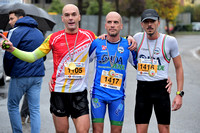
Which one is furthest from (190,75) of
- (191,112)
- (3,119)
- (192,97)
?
(3,119)

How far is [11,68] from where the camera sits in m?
5.58

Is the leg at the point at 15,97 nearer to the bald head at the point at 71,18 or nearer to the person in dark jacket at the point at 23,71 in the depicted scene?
the person in dark jacket at the point at 23,71

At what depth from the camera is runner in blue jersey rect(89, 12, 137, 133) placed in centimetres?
485

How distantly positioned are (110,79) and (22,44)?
1.48 m

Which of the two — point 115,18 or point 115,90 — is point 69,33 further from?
point 115,90

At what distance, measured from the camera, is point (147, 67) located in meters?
4.95

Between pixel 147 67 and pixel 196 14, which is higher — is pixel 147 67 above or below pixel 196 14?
below

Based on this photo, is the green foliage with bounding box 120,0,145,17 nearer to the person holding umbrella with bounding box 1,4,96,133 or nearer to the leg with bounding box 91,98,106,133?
the person holding umbrella with bounding box 1,4,96,133

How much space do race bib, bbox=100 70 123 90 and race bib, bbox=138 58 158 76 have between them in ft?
0.97

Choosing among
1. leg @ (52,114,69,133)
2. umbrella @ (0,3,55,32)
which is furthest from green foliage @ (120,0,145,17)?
leg @ (52,114,69,133)

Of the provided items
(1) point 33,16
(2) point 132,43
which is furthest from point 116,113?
(1) point 33,16

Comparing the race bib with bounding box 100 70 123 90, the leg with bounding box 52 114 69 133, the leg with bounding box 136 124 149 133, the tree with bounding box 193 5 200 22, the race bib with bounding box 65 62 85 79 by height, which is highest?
the tree with bounding box 193 5 200 22

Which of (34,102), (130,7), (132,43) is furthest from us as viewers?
(130,7)

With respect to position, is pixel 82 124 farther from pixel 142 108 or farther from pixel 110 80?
pixel 142 108
